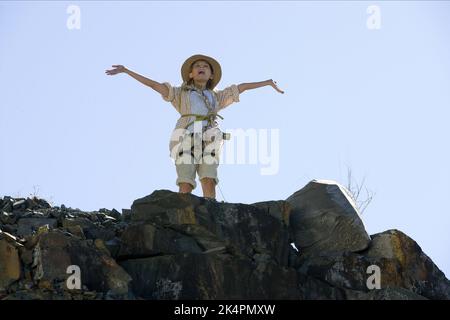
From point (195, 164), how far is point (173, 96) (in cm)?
111

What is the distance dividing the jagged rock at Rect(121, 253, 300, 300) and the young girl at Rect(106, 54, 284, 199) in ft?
7.06

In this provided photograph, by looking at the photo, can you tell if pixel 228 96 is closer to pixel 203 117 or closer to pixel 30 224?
pixel 203 117

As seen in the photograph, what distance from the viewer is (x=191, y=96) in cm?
1706

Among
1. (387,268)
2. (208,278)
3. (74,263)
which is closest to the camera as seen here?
(74,263)

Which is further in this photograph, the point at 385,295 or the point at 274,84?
the point at 274,84

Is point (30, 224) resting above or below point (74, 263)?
above

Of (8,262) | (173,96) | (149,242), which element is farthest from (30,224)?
(173,96)

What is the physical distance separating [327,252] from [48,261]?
3.54m

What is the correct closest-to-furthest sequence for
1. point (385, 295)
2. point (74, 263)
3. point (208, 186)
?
point (74, 263), point (385, 295), point (208, 186)

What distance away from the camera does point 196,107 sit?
1695 centimetres

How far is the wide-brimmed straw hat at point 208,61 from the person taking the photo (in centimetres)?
1716

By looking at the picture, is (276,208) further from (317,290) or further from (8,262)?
(8,262)

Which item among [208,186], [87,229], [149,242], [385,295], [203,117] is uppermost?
[203,117]
